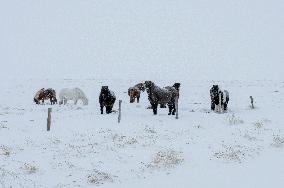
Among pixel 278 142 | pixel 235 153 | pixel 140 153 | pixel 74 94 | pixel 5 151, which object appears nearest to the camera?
pixel 235 153

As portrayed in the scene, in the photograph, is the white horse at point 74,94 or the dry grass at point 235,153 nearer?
the dry grass at point 235,153

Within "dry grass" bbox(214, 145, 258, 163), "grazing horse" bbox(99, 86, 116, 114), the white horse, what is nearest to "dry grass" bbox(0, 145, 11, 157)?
"dry grass" bbox(214, 145, 258, 163)

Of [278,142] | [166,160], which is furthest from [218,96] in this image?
[166,160]

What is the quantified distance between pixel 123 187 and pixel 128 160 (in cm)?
285

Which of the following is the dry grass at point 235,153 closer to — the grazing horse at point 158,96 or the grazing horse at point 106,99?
the grazing horse at point 158,96

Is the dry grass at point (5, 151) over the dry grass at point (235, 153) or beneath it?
beneath

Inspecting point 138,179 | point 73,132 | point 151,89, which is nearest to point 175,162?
point 138,179

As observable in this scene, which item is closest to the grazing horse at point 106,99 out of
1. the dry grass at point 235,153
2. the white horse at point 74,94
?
the white horse at point 74,94

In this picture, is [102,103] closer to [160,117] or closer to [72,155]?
[160,117]

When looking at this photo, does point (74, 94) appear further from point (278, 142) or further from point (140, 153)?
point (278, 142)

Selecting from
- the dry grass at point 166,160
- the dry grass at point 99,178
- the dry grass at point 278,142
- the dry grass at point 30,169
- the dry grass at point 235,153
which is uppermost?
the dry grass at point 278,142

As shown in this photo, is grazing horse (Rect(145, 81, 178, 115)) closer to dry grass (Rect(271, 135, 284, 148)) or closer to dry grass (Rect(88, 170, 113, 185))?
dry grass (Rect(271, 135, 284, 148))

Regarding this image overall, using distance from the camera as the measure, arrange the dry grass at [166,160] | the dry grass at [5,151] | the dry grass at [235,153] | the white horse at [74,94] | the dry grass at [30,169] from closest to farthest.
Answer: the dry grass at [30,169] → the dry grass at [166,160] → the dry grass at [235,153] → the dry grass at [5,151] → the white horse at [74,94]

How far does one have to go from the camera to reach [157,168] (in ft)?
40.0
